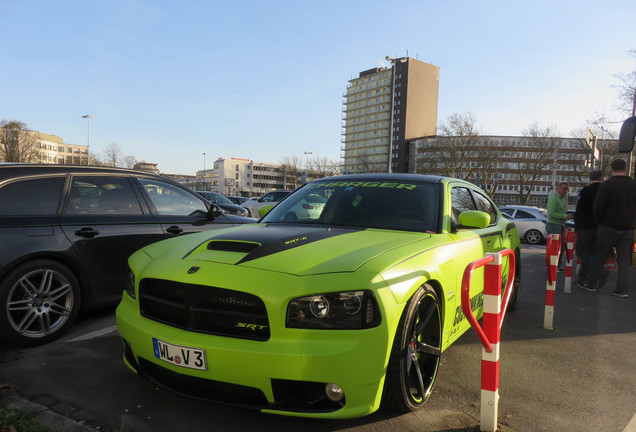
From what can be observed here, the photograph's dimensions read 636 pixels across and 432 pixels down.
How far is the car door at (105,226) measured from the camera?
4062 mm

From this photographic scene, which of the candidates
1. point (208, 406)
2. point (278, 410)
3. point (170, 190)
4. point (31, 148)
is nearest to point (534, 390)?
point (278, 410)

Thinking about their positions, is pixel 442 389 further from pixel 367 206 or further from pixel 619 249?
pixel 619 249

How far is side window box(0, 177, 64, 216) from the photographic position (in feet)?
11.9

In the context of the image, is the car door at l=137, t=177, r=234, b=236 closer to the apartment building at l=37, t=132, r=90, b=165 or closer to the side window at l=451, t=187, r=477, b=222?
the side window at l=451, t=187, r=477, b=222

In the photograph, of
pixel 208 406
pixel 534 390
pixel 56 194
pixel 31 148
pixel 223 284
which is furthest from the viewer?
pixel 31 148

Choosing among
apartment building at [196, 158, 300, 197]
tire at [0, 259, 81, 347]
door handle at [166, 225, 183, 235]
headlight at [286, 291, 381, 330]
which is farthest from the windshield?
apartment building at [196, 158, 300, 197]

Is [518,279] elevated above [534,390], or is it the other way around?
[518,279]

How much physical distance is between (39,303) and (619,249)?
7.49 meters

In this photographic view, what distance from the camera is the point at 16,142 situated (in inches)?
2532

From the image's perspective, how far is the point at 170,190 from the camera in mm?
5191

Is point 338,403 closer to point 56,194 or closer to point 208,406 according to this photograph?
point 208,406

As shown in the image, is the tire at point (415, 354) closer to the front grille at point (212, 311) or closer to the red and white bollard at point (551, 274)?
the front grille at point (212, 311)

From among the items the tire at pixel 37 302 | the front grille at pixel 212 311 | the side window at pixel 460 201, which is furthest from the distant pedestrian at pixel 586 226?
the tire at pixel 37 302

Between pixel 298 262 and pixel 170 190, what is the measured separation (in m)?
3.28
